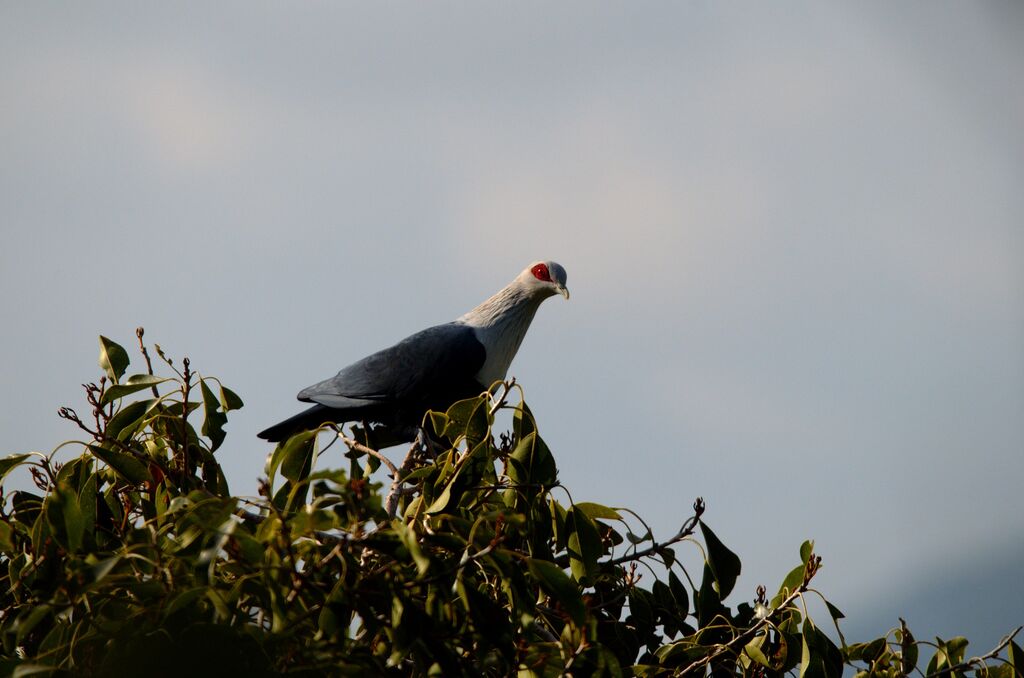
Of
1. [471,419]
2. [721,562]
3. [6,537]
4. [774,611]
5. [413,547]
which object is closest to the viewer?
[413,547]

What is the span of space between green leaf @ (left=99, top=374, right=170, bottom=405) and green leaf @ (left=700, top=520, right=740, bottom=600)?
1572 mm

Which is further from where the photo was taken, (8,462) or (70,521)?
(8,462)

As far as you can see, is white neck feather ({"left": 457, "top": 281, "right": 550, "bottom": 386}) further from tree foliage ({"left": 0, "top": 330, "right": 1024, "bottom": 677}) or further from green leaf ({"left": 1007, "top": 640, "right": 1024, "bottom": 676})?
green leaf ({"left": 1007, "top": 640, "right": 1024, "bottom": 676})

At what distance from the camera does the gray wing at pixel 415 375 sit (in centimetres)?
491

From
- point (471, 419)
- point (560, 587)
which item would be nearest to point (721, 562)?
point (471, 419)

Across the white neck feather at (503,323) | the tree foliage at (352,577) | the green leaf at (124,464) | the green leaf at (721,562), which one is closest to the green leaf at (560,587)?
the tree foliage at (352,577)

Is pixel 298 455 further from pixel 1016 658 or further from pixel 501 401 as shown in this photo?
pixel 1016 658

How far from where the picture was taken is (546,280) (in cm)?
529

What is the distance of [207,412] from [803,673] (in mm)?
1837

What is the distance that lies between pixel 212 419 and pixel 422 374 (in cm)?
192

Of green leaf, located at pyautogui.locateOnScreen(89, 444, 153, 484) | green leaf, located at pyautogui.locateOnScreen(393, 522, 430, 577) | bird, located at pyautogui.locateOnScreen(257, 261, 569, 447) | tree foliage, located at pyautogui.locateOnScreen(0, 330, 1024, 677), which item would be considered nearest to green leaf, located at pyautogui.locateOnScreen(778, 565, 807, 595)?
tree foliage, located at pyautogui.locateOnScreen(0, 330, 1024, 677)

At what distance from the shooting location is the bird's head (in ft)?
17.3

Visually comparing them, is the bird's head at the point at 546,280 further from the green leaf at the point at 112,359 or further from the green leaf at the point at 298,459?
the green leaf at the point at 298,459

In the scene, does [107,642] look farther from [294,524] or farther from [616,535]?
[616,535]
